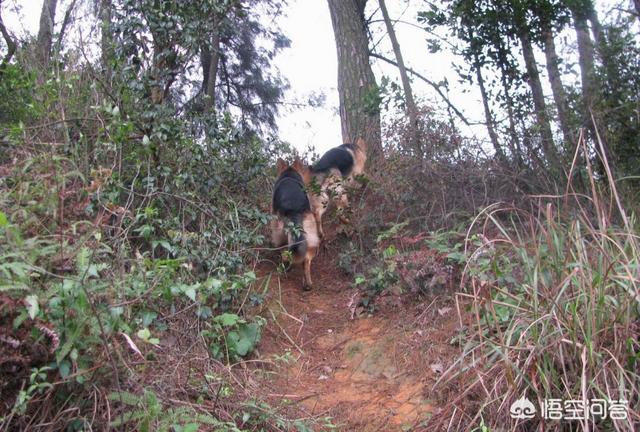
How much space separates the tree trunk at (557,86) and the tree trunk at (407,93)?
1.87 m

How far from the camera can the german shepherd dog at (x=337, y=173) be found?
28.5 feet

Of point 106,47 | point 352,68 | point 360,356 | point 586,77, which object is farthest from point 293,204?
point 586,77

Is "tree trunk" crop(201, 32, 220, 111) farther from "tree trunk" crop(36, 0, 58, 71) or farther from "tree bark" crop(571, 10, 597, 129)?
"tree bark" crop(571, 10, 597, 129)

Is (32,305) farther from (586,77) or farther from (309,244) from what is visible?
(586,77)

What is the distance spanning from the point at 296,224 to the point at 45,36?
6729mm

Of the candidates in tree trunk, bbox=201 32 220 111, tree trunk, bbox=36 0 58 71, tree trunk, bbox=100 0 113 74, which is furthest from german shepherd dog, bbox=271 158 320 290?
tree trunk, bbox=201 32 220 111

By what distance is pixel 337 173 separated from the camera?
9.36 metres

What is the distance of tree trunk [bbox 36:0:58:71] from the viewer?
8.62 meters

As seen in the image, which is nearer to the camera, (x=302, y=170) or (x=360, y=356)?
(x=360, y=356)

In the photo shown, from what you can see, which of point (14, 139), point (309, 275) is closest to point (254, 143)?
point (309, 275)

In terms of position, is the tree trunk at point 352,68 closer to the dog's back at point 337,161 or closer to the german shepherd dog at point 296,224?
the dog's back at point 337,161

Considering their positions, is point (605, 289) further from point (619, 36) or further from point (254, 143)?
point (619, 36)

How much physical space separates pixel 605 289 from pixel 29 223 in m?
3.62

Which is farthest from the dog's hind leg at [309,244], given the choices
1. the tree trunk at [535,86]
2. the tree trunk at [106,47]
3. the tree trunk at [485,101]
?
the tree trunk at [535,86]
